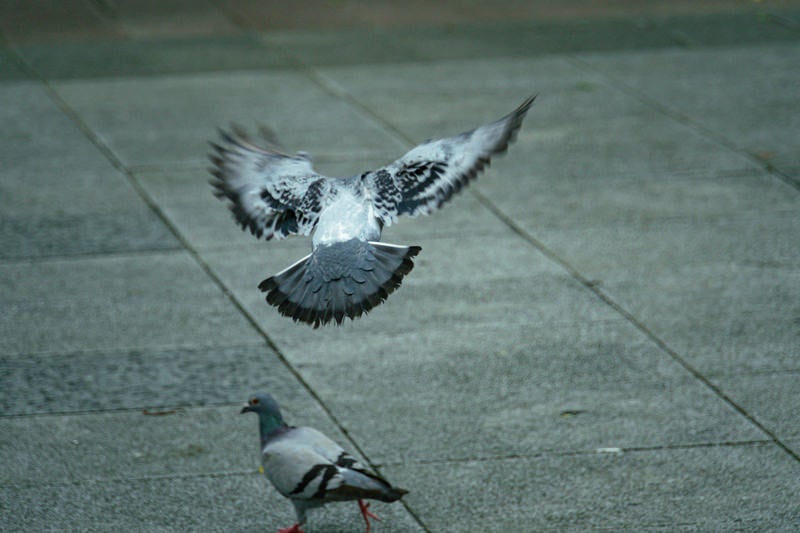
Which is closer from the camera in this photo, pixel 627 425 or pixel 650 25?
pixel 627 425

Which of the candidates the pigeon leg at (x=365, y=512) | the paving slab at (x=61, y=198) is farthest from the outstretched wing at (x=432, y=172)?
the paving slab at (x=61, y=198)

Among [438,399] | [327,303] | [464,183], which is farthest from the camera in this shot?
[438,399]

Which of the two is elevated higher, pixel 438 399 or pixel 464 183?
pixel 464 183

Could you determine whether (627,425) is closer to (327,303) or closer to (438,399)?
(438,399)

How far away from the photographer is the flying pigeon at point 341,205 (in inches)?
197

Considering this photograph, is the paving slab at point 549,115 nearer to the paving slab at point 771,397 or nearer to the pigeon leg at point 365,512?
the paving slab at point 771,397

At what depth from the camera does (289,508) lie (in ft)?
19.2

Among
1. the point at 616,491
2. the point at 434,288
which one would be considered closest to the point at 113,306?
the point at 434,288

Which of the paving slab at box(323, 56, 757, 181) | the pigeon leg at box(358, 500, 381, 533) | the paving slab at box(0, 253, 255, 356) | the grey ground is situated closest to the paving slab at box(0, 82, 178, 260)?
the grey ground

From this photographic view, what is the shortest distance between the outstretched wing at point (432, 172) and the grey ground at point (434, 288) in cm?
137

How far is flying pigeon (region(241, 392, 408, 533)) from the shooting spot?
17.3ft

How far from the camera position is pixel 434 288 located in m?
8.46

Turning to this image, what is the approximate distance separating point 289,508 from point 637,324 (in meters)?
2.93

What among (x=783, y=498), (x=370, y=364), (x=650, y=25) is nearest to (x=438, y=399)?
(x=370, y=364)
